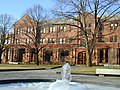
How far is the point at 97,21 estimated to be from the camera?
1757 inches

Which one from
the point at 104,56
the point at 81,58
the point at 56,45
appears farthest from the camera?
the point at 56,45

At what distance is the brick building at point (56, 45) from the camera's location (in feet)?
222

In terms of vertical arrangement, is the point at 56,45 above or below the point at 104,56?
above

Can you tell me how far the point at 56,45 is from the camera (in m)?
74.6

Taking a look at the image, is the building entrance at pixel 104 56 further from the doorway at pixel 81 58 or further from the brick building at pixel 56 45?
the doorway at pixel 81 58

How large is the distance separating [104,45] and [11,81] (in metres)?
52.4

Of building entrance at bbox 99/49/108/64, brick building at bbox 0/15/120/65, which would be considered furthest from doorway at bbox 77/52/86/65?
building entrance at bbox 99/49/108/64

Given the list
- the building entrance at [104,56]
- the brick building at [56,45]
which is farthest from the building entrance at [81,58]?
the building entrance at [104,56]

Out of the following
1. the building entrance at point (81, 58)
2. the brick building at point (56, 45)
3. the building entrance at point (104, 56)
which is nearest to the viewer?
the brick building at point (56, 45)

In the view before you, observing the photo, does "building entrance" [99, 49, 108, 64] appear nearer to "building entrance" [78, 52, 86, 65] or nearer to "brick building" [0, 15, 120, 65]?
"brick building" [0, 15, 120, 65]

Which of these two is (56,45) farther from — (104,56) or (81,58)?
(104,56)

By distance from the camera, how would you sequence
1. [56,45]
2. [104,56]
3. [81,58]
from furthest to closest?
[56,45] → [81,58] → [104,56]

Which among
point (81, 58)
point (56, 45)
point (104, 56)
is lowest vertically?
point (81, 58)

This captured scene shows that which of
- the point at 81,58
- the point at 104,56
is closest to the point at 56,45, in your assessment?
the point at 81,58
